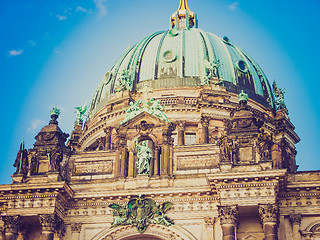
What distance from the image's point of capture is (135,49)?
53844 millimetres

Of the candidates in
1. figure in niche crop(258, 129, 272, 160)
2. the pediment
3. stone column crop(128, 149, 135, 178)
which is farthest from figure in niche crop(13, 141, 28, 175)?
figure in niche crop(258, 129, 272, 160)

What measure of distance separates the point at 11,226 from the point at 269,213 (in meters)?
13.8

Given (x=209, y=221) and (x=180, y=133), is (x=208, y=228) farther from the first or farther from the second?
(x=180, y=133)

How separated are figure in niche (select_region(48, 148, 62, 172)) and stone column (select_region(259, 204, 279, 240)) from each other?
38.6 feet

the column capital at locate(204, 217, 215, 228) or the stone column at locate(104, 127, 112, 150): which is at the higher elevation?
the stone column at locate(104, 127, 112, 150)

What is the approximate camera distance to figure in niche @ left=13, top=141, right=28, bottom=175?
122ft

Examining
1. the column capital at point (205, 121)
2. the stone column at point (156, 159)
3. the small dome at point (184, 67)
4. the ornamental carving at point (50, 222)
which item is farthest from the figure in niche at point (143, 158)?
the small dome at point (184, 67)

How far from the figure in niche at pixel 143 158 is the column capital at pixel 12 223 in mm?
7205

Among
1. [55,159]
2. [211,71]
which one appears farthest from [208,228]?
[211,71]

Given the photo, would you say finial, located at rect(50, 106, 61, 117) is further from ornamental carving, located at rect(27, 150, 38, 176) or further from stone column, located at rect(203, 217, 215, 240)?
stone column, located at rect(203, 217, 215, 240)

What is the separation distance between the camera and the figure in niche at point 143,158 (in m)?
37.1

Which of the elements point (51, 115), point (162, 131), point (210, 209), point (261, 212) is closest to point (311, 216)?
point (261, 212)

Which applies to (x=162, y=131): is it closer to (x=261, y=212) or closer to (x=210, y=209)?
(x=210, y=209)

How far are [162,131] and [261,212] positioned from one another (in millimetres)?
8165
